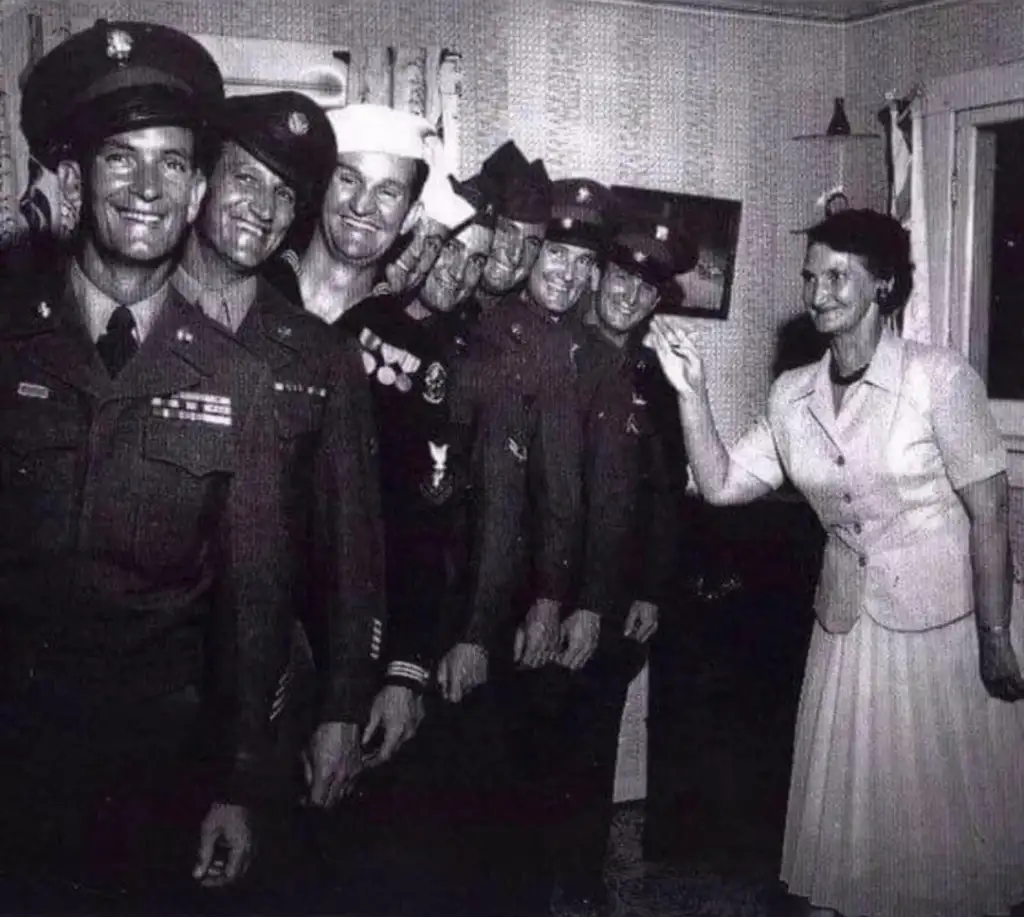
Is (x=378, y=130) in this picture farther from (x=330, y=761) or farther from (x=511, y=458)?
(x=330, y=761)

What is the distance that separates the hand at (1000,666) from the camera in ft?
5.95

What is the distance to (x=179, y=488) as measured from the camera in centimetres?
164

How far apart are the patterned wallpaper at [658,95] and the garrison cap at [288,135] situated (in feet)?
0.34

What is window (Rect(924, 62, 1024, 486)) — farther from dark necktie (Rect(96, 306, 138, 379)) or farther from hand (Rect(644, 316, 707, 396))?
dark necktie (Rect(96, 306, 138, 379))

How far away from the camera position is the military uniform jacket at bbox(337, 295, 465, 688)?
5.76 ft

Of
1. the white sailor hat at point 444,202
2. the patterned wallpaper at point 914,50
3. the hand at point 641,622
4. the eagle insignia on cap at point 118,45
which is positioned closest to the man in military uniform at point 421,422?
the white sailor hat at point 444,202

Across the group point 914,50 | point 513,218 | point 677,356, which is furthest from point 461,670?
point 914,50

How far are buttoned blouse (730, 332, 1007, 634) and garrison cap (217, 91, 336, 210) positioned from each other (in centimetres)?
76

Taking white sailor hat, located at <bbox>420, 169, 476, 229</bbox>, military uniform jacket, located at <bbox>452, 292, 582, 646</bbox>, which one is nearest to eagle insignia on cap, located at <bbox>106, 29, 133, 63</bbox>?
white sailor hat, located at <bbox>420, 169, 476, 229</bbox>

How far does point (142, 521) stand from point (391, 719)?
0.47 metres

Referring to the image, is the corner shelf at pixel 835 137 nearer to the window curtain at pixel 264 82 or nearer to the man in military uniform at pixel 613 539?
the man in military uniform at pixel 613 539

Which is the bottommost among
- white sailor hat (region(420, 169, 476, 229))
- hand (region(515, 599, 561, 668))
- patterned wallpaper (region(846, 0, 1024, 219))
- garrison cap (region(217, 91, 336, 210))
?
hand (region(515, 599, 561, 668))

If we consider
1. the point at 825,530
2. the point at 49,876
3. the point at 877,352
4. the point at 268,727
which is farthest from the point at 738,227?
the point at 49,876

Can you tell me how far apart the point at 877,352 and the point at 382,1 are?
34.8 inches
